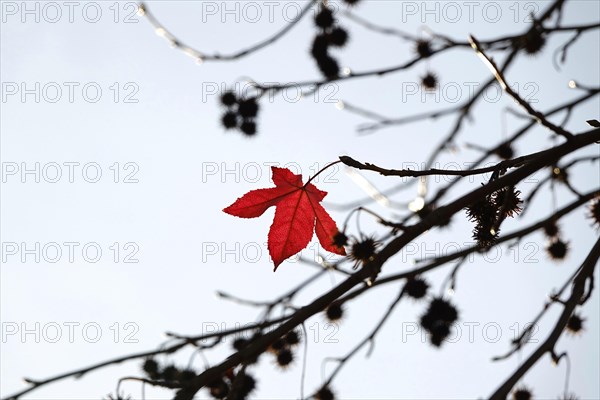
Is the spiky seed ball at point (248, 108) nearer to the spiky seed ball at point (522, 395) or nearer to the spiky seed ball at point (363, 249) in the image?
the spiky seed ball at point (363, 249)

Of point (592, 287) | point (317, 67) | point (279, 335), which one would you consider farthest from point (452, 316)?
point (317, 67)

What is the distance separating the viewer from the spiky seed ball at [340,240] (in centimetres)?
132

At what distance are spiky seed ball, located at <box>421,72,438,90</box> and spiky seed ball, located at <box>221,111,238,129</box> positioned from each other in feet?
4.19

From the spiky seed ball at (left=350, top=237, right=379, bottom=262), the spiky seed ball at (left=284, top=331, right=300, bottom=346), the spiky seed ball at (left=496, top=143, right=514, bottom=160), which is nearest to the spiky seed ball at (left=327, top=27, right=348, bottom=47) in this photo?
the spiky seed ball at (left=496, top=143, right=514, bottom=160)

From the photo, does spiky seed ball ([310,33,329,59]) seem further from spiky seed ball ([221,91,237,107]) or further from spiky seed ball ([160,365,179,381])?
spiky seed ball ([160,365,179,381])

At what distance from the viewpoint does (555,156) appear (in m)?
1.09

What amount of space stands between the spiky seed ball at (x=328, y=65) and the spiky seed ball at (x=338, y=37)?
14 cm

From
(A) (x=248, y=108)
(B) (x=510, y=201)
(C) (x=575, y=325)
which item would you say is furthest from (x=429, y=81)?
(B) (x=510, y=201)

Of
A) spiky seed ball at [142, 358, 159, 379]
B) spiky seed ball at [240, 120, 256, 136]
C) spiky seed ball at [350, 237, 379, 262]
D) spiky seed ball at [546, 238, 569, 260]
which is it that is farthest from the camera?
spiky seed ball at [240, 120, 256, 136]

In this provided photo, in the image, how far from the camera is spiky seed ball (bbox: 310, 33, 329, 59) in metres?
2.99

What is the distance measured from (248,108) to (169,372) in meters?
1.66

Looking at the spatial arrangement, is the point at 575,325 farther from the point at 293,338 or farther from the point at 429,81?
the point at 429,81

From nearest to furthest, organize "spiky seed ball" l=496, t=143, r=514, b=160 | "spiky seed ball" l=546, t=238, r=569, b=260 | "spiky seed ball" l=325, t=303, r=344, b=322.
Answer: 1. "spiky seed ball" l=325, t=303, r=344, b=322
2. "spiky seed ball" l=546, t=238, r=569, b=260
3. "spiky seed ball" l=496, t=143, r=514, b=160

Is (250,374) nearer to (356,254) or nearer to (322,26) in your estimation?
(356,254)
